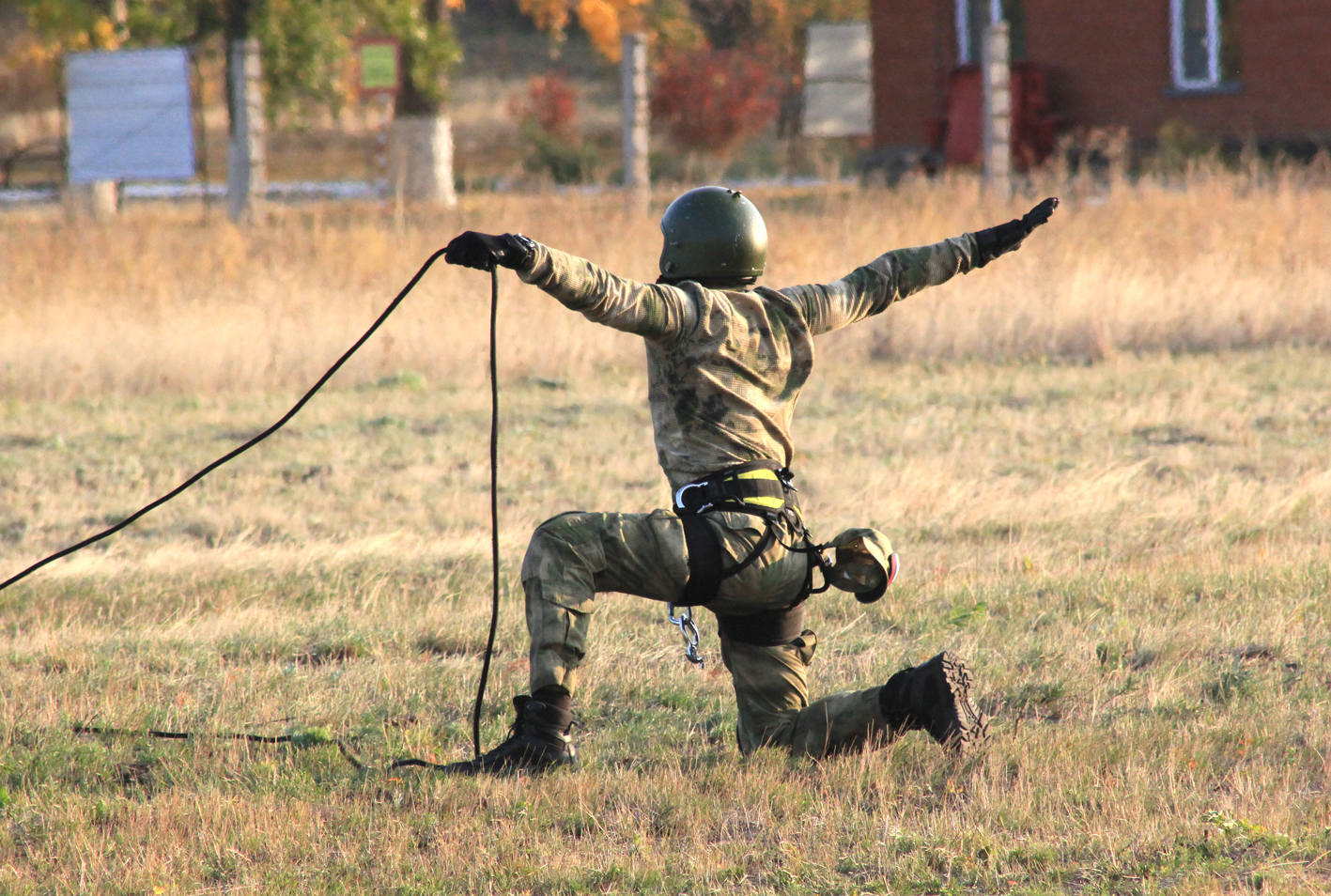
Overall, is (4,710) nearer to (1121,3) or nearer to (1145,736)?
(1145,736)

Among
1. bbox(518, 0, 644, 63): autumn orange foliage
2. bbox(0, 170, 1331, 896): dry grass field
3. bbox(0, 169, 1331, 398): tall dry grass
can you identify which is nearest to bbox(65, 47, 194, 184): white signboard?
bbox(0, 169, 1331, 398): tall dry grass

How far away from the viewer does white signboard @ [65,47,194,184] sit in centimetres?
1686

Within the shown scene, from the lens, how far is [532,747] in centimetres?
394

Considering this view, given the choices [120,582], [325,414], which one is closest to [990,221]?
[325,414]

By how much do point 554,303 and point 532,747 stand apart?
8.83 meters

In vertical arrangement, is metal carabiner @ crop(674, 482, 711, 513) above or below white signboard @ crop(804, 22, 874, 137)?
below

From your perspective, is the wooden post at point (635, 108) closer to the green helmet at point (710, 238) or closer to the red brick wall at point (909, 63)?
the red brick wall at point (909, 63)

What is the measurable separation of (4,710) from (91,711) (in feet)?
0.87

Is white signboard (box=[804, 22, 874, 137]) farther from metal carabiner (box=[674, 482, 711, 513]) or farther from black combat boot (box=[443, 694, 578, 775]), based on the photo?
black combat boot (box=[443, 694, 578, 775])

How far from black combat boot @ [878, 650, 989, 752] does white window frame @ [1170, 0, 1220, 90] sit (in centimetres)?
1989

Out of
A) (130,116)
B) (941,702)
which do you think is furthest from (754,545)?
(130,116)

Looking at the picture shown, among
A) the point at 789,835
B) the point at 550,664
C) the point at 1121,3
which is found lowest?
the point at 789,835

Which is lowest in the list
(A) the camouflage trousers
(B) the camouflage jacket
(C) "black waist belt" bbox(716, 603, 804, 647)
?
(C) "black waist belt" bbox(716, 603, 804, 647)

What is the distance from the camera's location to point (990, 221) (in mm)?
14031
